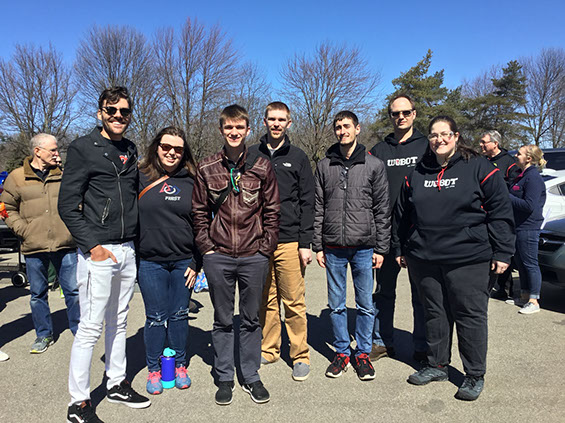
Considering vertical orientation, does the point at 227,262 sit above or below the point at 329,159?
Answer: below

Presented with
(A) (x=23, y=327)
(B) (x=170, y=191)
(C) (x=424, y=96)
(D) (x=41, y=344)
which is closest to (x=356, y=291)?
(B) (x=170, y=191)

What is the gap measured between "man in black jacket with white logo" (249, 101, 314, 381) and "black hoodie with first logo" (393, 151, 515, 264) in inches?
38.1

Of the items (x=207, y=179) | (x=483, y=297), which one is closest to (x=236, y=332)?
(x=207, y=179)

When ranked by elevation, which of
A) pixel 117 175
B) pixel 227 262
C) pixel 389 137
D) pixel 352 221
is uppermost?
pixel 389 137

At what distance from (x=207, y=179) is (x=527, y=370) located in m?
3.36

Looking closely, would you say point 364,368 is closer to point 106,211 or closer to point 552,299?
point 106,211

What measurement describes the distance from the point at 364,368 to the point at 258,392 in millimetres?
974

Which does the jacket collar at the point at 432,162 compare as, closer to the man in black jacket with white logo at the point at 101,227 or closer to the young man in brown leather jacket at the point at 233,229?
the young man in brown leather jacket at the point at 233,229

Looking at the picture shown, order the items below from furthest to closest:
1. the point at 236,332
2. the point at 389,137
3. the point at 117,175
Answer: the point at 236,332 → the point at 389,137 → the point at 117,175

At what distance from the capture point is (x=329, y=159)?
372 cm

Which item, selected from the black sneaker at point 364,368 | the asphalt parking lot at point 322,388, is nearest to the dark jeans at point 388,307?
the asphalt parking lot at point 322,388

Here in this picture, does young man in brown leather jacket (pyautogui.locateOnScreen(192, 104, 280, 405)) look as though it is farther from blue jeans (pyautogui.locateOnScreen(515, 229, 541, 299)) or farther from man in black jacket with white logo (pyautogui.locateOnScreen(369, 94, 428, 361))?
blue jeans (pyautogui.locateOnScreen(515, 229, 541, 299))

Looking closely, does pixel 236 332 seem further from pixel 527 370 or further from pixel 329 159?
pixel 527 370

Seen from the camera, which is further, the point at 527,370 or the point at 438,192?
the point at 527,370
